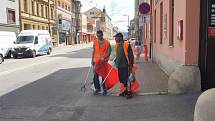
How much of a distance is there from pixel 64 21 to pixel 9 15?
1253 inches

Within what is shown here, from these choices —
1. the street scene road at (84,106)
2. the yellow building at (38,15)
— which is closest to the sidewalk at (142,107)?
the street scene road at (84,106)

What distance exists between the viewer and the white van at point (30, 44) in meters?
29.9

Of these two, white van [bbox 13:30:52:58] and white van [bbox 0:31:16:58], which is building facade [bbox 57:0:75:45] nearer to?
white van [bbox 13:30:52:58]

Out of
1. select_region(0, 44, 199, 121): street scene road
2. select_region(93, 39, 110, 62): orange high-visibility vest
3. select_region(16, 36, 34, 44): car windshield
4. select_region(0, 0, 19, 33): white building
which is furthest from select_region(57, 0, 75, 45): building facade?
select_region(93, 39, 110, 62): orange high-visibility vest

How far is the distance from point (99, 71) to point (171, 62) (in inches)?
148

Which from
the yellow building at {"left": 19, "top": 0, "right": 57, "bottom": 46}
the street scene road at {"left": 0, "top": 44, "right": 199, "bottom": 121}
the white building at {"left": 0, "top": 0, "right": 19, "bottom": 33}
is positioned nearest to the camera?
the street scene road at {"left": 0, "top": 44, "right": 199, "bottom": 121}

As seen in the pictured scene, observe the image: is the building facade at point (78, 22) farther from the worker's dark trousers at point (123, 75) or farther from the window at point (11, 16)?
the worker's dark trousers at point (123, 75)

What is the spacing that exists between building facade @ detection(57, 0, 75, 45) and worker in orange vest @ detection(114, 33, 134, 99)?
2236 inches

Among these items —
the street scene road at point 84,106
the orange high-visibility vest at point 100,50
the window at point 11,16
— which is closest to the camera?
the street scene road at point 84,106

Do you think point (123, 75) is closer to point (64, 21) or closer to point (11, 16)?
point (11, 16)

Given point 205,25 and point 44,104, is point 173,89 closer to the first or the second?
point 205,25

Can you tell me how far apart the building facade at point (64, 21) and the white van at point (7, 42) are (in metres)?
35.4

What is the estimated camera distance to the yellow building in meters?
45.3

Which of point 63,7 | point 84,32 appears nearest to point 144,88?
point 63,7
